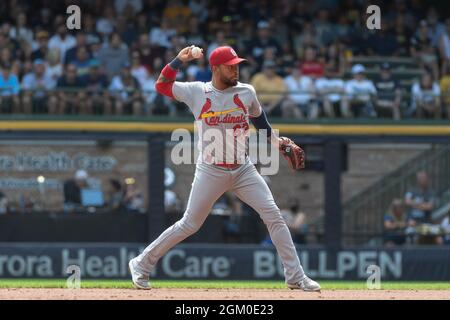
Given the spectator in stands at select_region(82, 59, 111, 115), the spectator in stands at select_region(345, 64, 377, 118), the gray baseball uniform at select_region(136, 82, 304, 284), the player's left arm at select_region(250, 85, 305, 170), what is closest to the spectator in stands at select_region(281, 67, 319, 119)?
the spectator in stands at select_region(345, 64, 377, 118)

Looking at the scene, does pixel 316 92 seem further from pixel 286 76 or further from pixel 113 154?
pixel 113 154

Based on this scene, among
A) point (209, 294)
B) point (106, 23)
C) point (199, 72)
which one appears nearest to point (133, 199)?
point (199, 72)

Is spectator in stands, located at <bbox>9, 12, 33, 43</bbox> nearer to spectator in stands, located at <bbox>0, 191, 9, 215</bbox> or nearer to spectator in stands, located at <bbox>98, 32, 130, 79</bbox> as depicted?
spectator in stands, located at <bbox>98, 32, 130, 79</bbox>

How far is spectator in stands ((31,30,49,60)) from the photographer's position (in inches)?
794

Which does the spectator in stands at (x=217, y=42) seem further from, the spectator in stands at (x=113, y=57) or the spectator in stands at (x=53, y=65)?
the spectator in stands at (x=53, y=65)

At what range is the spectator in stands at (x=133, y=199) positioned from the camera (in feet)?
62.1

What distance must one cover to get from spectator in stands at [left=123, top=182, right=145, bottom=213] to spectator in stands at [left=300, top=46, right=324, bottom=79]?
345 cm

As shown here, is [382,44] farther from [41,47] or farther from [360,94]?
[41,47]

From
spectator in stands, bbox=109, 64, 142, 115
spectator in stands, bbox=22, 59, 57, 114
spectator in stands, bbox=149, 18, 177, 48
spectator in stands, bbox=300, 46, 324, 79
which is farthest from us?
spectator in stands, bbox=149, 18, 177, 48

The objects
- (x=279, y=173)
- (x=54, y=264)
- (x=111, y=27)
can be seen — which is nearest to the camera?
(x=54, y=264)

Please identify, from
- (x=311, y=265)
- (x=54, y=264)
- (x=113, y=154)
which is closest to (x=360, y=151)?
(x=311, y=265)

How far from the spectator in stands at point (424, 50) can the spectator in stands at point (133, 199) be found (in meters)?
5.49

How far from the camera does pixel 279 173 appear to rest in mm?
19734

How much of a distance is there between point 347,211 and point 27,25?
6.44 meters
